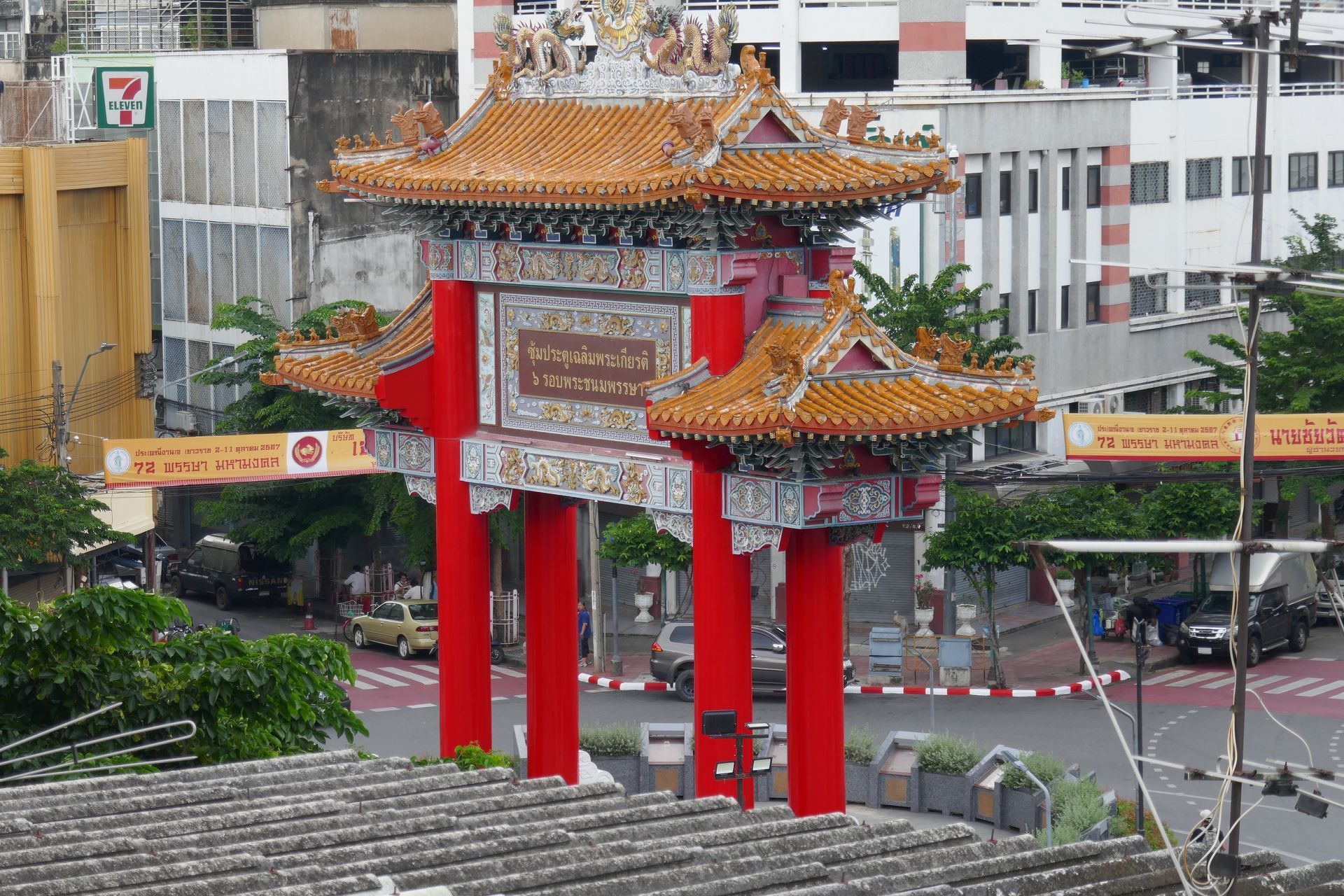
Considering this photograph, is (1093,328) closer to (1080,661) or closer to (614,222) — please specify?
(1080,661)

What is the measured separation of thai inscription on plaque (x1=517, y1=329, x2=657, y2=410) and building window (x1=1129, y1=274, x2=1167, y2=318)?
106 ft

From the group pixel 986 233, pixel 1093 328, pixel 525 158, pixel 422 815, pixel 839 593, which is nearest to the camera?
pixel 422 815

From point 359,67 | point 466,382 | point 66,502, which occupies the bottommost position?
point 66,502

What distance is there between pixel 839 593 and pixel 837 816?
831 cm

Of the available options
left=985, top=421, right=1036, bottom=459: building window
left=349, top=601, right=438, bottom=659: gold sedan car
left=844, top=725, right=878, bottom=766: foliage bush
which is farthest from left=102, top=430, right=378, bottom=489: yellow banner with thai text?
left=844, top=725, right=878, bottom=766: foliage bush

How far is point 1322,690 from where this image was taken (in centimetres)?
4128

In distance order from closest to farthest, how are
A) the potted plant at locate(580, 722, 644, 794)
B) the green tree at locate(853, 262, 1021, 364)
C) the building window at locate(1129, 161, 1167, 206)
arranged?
the potted plant at locate(580, 722, 644, 794) → the green tree at locate(853, 262, 1021, 364) → the building window at locate(1129, 161, 1167, 206)

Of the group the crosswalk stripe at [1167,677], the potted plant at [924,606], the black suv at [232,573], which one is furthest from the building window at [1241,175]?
the black suv at [232,573]

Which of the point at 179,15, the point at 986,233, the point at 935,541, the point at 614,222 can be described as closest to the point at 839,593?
the point at 614,222

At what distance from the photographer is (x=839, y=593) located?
23141 millimetres

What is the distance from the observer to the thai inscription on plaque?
24250mm

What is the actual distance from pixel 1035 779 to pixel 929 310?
1797 centimetres

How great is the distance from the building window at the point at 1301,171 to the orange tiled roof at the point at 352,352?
39670 millimetres

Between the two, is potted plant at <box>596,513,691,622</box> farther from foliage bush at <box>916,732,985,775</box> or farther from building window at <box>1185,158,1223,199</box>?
building window at <box>1185,158,1223,199</box>
